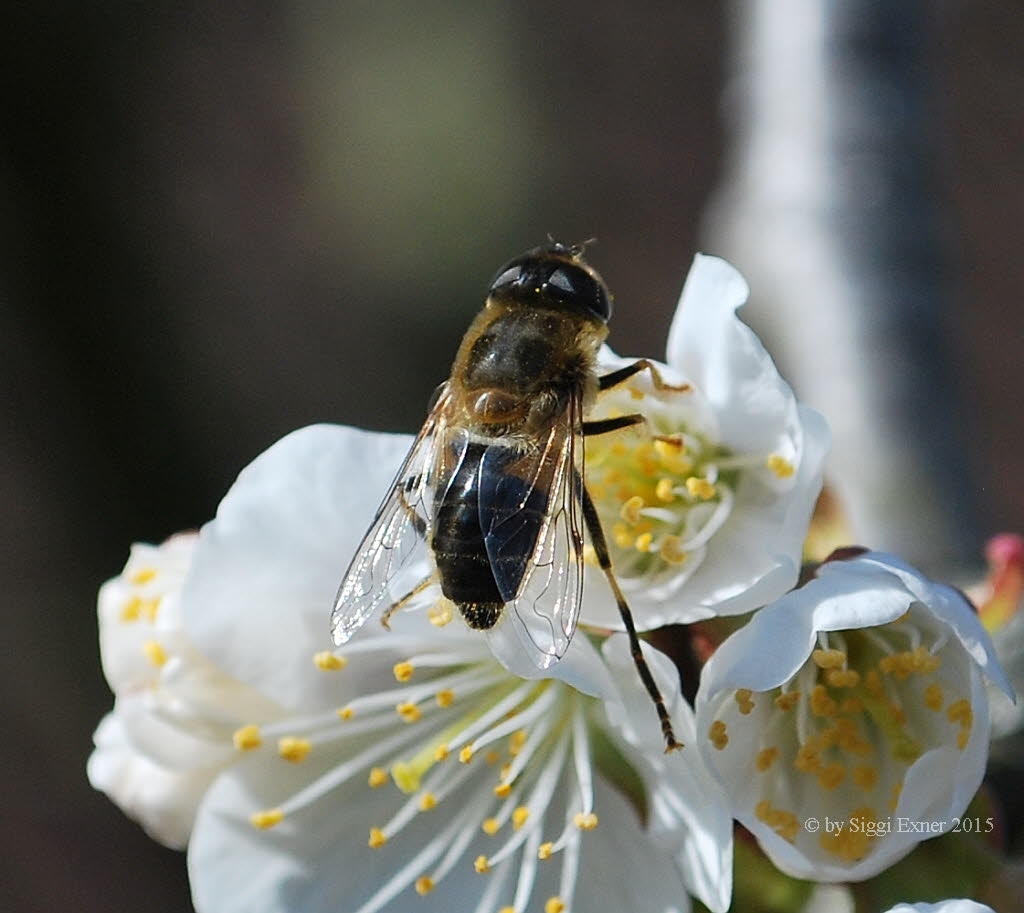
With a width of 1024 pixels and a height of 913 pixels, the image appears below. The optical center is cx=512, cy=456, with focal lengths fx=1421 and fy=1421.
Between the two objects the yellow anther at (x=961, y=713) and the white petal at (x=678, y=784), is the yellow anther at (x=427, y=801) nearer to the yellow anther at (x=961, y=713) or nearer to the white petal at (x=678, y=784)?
the white petal at (x=678, y=784)

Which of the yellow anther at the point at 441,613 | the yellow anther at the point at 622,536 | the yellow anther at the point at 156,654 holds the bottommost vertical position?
the yellow anther at the point at 156,654

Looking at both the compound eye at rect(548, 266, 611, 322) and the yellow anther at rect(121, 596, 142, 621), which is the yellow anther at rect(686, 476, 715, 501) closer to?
the compound eye at rect(548, 266, 611, 322)

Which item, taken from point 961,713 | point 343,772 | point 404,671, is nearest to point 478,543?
point 404,671

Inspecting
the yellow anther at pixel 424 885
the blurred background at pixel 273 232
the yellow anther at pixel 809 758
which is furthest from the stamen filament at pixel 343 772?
the blurred background at pixel 273 232

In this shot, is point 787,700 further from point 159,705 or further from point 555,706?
point 159,705

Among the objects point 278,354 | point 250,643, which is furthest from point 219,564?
point 278,354

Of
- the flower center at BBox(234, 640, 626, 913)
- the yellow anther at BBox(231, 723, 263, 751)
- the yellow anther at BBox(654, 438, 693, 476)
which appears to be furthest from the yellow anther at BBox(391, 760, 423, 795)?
the yellow anther at BBox(654, 438, 693, 476)
